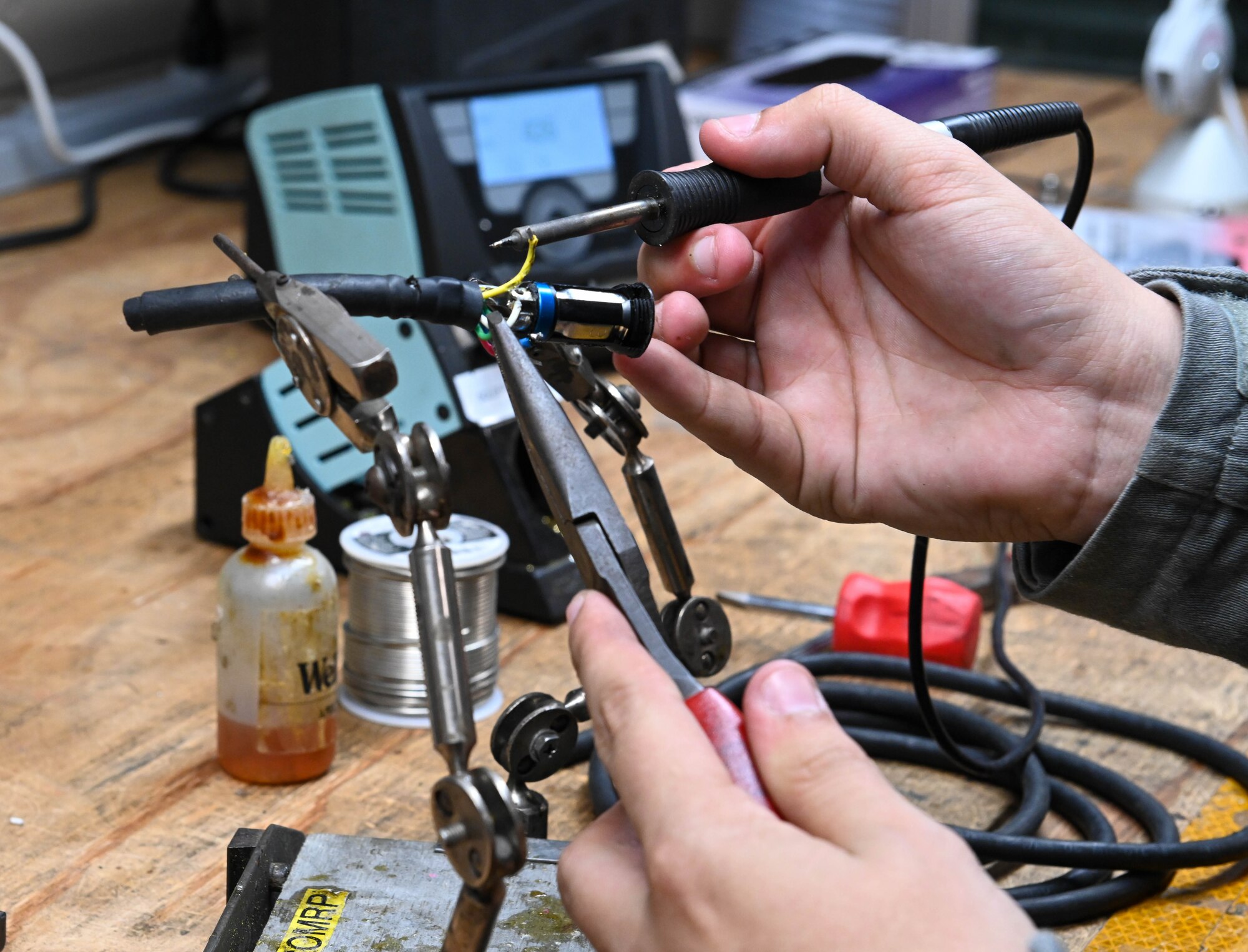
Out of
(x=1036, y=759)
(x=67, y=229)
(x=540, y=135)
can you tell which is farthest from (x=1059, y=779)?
(x=67, y=229)

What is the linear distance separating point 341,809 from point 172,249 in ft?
3.62

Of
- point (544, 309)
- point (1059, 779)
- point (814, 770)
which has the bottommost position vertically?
point (1059, 779)

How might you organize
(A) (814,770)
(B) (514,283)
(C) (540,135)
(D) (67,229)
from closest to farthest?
(A) (814,770) < (B) (514,283) < (C) (540,135) < (D) (67,229)

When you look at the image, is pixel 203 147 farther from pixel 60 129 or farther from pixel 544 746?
pixel 544 746

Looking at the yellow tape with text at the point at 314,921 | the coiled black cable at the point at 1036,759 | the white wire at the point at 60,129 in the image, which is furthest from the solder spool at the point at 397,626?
the white wire at the point at 60,129

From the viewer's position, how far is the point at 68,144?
1.95 meters

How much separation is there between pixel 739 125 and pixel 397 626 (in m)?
0.37

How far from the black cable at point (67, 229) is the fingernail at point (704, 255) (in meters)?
1.23

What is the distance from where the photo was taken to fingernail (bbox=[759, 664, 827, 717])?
46cm

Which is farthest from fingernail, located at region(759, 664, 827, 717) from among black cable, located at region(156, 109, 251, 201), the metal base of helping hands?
black cable, located at region(156, 109, 251, 201)

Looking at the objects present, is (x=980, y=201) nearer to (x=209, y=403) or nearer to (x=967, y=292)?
(x=967, y=292)

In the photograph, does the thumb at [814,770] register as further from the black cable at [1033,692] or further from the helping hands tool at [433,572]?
the black cable at [1033,692]

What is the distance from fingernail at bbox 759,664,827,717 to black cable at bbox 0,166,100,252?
1.44 meters

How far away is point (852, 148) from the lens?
0.66 m
